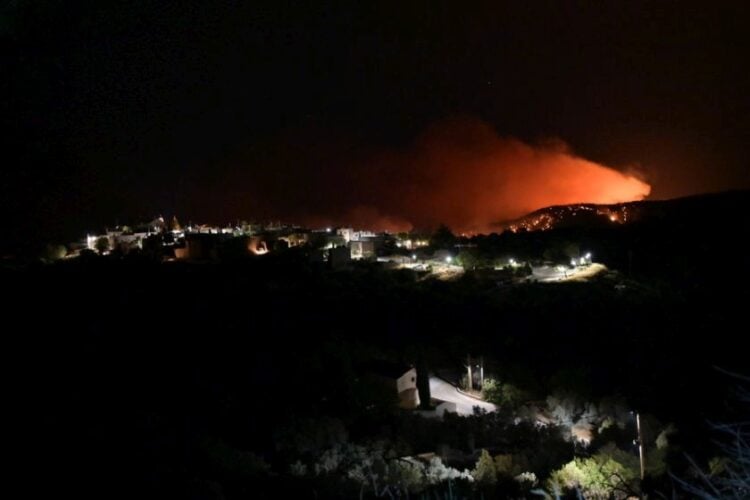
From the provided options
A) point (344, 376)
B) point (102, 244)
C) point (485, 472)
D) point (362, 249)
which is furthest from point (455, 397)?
point (102, 244)

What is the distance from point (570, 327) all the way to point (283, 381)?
642 cm

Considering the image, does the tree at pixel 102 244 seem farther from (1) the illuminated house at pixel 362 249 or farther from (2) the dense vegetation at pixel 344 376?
(1) the illuminated house at pixel 362 249

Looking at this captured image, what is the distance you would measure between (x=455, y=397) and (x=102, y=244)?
18.7 m

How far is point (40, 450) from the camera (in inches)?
198

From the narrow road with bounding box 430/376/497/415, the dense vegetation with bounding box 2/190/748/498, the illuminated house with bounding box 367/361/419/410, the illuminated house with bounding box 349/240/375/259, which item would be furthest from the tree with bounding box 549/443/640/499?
the illuminated house with bounding box 349/240/375/259

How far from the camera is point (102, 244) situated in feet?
79.8

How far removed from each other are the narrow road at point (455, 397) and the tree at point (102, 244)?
54.7ft

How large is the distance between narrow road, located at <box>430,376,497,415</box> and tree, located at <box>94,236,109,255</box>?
16671mm

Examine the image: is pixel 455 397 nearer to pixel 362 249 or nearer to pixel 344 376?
pixel 344 376

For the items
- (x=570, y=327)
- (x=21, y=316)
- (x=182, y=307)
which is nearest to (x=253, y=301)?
(x=182, y=307)

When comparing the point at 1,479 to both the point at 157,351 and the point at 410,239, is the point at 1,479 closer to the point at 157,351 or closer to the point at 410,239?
the point at 157,351

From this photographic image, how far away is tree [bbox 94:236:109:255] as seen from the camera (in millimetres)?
23617

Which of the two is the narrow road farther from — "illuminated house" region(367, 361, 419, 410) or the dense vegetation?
"illuminated house" region(367, 361, 419, 410)

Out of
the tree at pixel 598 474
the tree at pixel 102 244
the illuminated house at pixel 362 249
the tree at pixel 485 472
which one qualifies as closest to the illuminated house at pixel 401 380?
the tree at pixel 485 472
